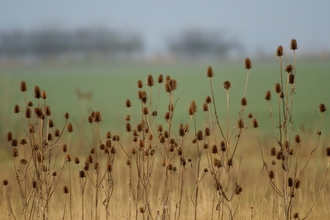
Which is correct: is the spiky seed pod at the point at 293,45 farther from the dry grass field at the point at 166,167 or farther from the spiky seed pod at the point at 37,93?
the spiky seed pod at the point at 37,93

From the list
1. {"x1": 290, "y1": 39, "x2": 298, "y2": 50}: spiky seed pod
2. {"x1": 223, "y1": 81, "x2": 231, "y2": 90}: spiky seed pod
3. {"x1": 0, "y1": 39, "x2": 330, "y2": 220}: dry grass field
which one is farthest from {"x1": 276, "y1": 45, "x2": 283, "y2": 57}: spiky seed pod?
{"x1": 223, "y1": 81, "x2": 231, "y2": 90}: spiky seed pod

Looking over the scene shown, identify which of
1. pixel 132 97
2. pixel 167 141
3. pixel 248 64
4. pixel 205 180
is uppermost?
pixel 248 64

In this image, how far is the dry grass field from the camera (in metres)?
4.35

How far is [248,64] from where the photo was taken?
4301 millimetres

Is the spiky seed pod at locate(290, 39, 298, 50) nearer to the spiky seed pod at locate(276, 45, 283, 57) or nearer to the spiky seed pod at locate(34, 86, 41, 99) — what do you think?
the spiky seed pod at locate(276, 45, 283, 57)

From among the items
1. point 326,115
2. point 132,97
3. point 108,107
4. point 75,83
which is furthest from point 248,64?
point 75,83

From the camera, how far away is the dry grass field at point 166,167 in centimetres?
435

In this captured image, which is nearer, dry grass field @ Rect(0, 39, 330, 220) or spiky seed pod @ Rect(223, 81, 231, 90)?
spiky seed pod @ Rect(223, 81, 231, 90)

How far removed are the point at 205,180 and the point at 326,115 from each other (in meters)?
17.9

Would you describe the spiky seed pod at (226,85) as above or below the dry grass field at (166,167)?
above

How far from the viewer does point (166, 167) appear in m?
4.23

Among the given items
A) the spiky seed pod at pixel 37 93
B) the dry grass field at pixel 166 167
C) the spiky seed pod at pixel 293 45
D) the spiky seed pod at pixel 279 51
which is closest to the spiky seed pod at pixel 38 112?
the dry grass field at pixel 166 167

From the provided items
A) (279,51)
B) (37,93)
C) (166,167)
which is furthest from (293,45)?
(37,93)

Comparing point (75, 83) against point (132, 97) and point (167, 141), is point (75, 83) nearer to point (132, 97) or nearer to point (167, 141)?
point (132, 97)
